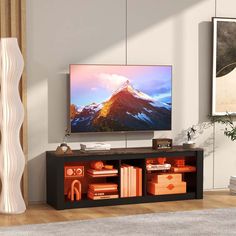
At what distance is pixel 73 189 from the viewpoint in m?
6.31

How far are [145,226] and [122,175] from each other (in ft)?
3.73

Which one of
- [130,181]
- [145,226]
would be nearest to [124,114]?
[130,181]

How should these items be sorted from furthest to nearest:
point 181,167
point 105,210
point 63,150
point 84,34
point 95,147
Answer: point 181,167 → point 84,34 → point 95,147 → point 63,150 → point 105,210

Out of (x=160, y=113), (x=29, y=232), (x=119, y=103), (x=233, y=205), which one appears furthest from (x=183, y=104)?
(x=29, y=232)

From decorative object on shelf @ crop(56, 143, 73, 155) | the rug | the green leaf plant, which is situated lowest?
the rug

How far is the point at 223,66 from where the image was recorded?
23.9 feet

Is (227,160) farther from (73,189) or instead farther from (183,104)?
(73,189)

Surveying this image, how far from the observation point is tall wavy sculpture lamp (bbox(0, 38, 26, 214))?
19.6 ft

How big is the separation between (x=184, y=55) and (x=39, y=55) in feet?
5.56

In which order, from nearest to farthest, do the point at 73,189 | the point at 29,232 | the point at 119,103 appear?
the point at 29,232
the point at 73,189
the point at 119,103

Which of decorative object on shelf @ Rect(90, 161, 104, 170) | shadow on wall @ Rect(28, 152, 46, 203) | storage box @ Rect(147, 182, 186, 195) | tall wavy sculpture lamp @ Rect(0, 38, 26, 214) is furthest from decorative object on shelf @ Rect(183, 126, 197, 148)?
tall wavy sculpture lamp @ Rect(0, 38, 26, 214)

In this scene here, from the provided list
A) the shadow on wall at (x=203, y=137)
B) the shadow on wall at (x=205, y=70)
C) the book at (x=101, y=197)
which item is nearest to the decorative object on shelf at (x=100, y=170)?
the book at (x=101, y=197)

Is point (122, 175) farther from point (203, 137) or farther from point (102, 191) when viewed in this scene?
point (203, 137)

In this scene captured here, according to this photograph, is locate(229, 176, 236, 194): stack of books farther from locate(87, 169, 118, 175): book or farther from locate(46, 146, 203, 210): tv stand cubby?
locate(87, 169, 118, 175): book
